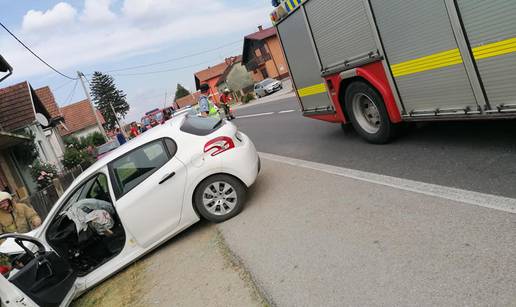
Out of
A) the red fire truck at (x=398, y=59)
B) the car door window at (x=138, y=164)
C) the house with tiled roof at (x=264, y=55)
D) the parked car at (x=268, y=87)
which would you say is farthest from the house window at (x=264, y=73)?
the car door window at (x=138, y=164)

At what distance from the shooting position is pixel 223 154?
20.5 ft

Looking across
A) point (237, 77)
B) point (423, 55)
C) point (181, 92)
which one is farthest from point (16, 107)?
point (181, 92)

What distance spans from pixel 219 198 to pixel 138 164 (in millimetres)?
1246

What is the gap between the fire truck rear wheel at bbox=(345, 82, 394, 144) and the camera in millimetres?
6922

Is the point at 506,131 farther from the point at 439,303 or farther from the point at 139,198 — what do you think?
the point at 139,198

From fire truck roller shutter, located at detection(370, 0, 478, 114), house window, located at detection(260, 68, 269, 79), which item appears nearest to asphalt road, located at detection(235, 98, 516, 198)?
fire truck roller shutter, located at detection(370, 0, 478, 114)

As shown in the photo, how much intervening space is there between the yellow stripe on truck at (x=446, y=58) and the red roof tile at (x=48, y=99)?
32.5 meters

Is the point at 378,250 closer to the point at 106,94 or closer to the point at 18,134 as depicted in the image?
the point at 18,134

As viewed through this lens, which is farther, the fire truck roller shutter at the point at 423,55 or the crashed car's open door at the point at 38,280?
the fire truck roller shutter at the point at 423,55

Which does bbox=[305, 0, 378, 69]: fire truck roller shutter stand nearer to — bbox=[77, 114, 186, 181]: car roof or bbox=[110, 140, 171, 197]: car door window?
bbox=[77, 114, 186, 181]: car roof

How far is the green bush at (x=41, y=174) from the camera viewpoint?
1761 cm

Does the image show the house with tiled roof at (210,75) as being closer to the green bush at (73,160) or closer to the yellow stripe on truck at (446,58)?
the green bush at (73,160)

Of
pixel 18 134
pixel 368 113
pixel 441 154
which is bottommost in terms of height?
pixel 441 154

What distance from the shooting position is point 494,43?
177 inches
